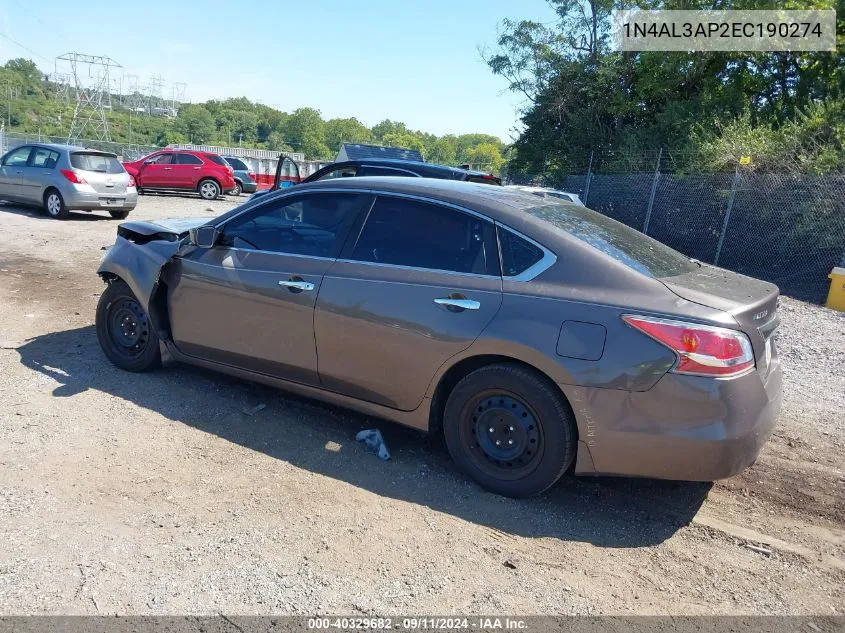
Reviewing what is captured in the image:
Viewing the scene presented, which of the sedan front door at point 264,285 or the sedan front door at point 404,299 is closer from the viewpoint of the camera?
the sedan front door at point 404,299

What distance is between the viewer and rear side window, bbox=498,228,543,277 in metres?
3.66

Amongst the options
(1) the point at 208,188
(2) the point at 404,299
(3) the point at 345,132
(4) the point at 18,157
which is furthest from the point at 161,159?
(3) the point at 345,132

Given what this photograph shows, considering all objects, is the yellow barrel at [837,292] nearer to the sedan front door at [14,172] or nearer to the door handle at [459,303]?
the door handle at [459,303]

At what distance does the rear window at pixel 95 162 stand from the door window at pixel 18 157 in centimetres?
141

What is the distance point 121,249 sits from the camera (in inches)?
201

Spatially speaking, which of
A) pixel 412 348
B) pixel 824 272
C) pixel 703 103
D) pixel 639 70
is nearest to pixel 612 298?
pixel 412 348

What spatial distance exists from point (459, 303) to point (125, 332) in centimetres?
298

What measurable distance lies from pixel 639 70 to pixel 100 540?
2266 centimetres

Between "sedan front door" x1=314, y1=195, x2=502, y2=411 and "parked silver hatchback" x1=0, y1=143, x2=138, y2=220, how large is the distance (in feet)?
40.3

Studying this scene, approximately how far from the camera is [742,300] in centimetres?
348

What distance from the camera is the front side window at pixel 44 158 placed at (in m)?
14.4

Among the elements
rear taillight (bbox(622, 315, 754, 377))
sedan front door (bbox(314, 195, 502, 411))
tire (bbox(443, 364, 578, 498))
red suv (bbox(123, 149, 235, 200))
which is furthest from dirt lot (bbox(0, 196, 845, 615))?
red suv (bbox(123, 149, 235, 200))

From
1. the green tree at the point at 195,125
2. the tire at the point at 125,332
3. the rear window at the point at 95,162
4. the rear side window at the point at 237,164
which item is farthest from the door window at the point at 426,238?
the green tree at the point at 195,125

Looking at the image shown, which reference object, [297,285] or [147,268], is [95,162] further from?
[297,285]
